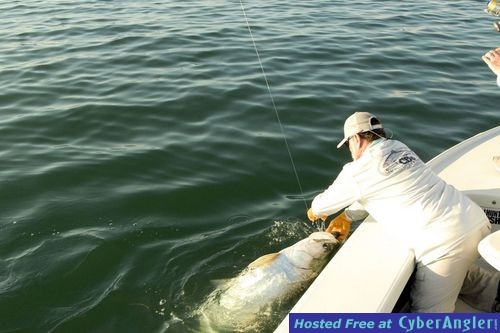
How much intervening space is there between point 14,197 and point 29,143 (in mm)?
1565

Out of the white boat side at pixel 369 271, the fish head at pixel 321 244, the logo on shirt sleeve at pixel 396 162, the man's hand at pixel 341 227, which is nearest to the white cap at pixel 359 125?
the logo on shirt sleeve at pixel 396 162

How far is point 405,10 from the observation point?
16047 millimetres

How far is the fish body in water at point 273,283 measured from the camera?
4.62m

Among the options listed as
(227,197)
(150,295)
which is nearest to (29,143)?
(227,197)

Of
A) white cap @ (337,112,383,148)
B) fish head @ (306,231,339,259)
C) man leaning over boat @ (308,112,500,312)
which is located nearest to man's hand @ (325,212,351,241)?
fish head @ (306,231,339,259)

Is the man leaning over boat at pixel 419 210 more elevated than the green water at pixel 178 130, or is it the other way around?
the man leaning over boat at pixel 419 210

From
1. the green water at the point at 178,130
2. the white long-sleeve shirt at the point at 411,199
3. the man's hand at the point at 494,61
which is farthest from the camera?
the green water at the point at 178,130

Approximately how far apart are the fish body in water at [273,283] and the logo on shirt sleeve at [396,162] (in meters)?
0.98

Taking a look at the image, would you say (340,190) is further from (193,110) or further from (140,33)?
(140,33)

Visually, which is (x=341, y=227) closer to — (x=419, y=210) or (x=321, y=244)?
(x=321, y=244)

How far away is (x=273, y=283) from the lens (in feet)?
15.2

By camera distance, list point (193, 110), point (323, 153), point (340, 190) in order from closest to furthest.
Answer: point (340, 190) → point (323, 153) → point (193, 110)

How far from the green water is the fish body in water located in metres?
0.16

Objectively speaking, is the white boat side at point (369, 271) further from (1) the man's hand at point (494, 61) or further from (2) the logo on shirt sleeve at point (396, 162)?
(1) the man's hand at point (494, 61)
